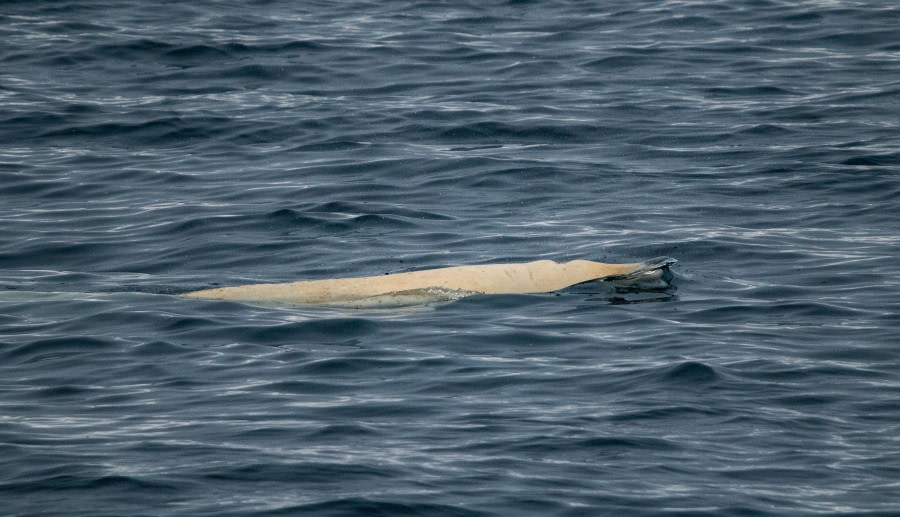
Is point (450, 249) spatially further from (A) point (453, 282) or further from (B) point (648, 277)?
(B) point (648, 277)

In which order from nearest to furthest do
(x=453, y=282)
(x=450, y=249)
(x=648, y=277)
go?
(x=453, y=282) → (x=648, y=277) → (x=450, y=249)

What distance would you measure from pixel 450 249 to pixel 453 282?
1.50m

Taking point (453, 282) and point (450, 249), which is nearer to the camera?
point (453, 282)

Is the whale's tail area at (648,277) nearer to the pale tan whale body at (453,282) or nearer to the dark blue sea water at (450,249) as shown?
the pale tan whale body at (453,282)

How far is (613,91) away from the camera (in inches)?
678

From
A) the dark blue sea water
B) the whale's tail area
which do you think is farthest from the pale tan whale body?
the dark blue sea water

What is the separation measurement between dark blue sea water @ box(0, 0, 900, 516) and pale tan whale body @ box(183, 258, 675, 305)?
0.46ft

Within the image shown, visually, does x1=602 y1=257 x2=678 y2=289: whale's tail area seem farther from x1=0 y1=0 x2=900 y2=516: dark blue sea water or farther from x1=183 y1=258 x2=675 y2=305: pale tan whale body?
x1=0 y1=0 x2=900 y2=516: dark blue sea water

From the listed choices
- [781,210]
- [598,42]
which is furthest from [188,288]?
[598,42]

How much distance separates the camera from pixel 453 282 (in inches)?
388

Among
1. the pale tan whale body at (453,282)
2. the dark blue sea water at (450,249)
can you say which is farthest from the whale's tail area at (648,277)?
the dark blue sea water at (450,249)

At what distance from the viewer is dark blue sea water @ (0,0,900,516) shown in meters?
6.58

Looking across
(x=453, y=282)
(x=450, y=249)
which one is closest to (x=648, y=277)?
(x=453, y=282)

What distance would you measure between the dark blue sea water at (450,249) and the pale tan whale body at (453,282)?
0.46ft
